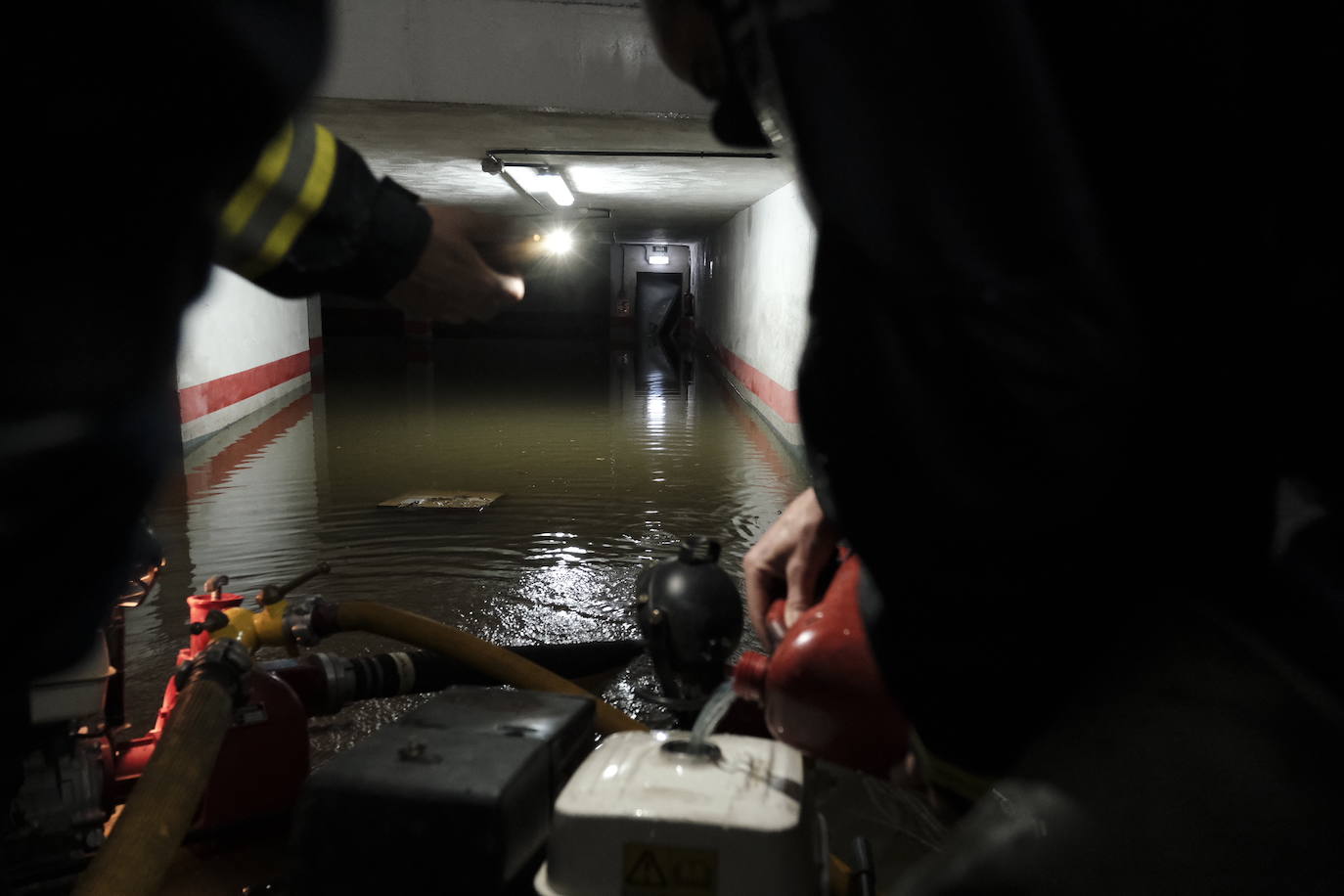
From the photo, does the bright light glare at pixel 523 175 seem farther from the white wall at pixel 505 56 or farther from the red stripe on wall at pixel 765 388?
the red stripe on wall at pixel 765 388

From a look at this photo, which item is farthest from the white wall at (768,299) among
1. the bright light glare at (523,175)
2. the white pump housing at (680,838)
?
the white pump housing at (680,838)

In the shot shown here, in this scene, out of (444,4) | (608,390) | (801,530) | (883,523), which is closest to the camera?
(883,523)

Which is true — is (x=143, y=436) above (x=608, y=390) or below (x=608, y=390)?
A: above

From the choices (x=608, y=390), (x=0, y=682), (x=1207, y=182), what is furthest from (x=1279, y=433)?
(x=608, y=390)

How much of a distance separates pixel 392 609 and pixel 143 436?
1747 mm

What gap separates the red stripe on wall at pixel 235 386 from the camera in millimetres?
7932

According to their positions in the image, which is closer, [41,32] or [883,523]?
[41,32]

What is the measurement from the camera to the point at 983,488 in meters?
0.67

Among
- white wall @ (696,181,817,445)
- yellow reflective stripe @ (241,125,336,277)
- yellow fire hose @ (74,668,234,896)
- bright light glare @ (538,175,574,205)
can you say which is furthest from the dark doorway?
yellow reflective stripe @ (241,125,336,277)

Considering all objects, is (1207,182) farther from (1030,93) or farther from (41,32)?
(41,32)

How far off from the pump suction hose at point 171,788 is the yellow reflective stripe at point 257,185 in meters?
1.21

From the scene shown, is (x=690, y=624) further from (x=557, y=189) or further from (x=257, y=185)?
(x=557, y=189)

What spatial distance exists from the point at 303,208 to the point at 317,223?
0.03 metres

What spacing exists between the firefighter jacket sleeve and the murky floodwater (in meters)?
2.15
